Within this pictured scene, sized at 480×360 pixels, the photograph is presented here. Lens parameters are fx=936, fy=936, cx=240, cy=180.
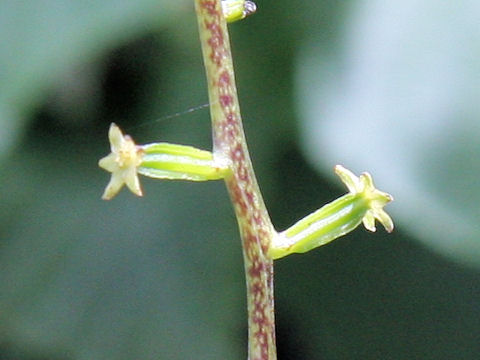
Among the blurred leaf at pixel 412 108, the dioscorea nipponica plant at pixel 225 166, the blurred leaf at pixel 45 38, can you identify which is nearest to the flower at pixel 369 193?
the dioscorea nipponica plant at pixel 225 166

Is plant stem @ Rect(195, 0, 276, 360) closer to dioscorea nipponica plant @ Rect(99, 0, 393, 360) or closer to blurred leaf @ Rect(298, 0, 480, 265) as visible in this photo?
dioscorea nipponica plant @ Rect(99, 0, 393, 360)

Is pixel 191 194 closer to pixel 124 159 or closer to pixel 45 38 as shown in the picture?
pixel 45 38

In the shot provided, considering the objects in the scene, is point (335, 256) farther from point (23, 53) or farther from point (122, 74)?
point (23, 53)

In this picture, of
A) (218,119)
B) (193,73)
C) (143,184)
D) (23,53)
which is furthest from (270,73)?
(218,119)

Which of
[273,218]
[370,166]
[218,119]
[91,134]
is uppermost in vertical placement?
[91,134]

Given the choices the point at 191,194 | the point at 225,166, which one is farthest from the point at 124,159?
the point at 191,194

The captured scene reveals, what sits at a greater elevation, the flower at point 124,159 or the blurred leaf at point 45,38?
the blurred leaf at point 45,38

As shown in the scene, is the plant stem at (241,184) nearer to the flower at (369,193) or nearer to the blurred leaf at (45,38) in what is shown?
the flower at (369,193)
